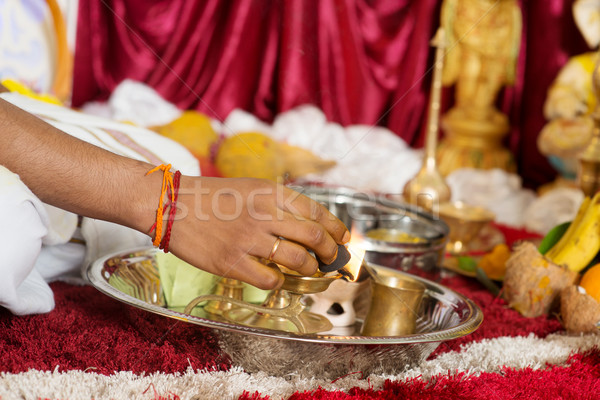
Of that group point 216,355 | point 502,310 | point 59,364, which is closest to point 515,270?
point 502,310

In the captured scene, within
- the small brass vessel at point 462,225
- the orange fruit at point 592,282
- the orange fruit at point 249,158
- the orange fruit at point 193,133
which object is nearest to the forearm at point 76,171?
the orange fruit at point 592,282

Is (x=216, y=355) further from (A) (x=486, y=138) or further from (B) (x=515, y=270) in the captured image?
(A) (x=486, y=138)

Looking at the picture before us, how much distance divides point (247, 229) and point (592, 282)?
0.58 metres

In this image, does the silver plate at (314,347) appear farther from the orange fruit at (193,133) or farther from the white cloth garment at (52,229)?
the orange fruit at (193,133)

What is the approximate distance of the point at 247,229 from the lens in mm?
657

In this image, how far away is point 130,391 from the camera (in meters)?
0.62

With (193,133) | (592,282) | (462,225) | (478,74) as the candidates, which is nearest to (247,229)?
(592,282)

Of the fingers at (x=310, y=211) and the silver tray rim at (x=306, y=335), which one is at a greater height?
the fingers at (x=310, y=211)

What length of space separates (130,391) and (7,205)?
229mm

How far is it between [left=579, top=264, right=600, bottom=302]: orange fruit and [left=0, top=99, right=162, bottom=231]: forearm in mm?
657

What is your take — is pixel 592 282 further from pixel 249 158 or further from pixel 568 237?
pixel 249 158

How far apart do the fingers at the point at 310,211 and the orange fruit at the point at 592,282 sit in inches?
18.7

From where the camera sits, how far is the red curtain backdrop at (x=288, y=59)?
226cm

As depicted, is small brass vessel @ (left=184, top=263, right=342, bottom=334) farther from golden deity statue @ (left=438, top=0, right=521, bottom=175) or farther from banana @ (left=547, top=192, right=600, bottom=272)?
golden deity statue @ (left=438, top=0, right=521, bottom=175)
